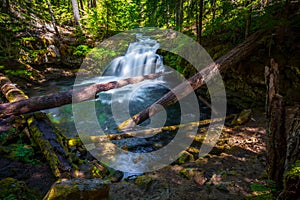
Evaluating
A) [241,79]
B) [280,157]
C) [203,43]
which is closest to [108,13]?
[203,43]

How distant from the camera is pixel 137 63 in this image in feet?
50.0

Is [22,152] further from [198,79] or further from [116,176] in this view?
[198,79]

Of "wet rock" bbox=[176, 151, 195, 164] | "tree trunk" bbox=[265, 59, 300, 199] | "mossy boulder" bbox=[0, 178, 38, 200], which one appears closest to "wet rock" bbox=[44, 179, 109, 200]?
"mossy boulder" bbox=[0, 178, 38, 200]

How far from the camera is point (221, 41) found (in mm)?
9547

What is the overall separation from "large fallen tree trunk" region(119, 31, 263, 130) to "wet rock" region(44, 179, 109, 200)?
3455mm

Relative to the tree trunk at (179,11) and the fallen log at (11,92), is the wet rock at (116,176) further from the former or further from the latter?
the tree trunk at (179,11)

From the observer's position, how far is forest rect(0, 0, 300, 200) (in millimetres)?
2896

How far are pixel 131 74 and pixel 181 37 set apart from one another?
4624 millimetres

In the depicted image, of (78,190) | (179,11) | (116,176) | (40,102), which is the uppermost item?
(179,11)

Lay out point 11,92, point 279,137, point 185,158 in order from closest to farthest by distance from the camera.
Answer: point 279,137 → point 185,158 → point 11,92

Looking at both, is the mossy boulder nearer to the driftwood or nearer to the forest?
the forest

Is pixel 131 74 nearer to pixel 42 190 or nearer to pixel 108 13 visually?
pixel 108 13

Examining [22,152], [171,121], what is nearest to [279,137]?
[22,152]

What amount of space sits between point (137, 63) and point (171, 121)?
8632 millimetres
